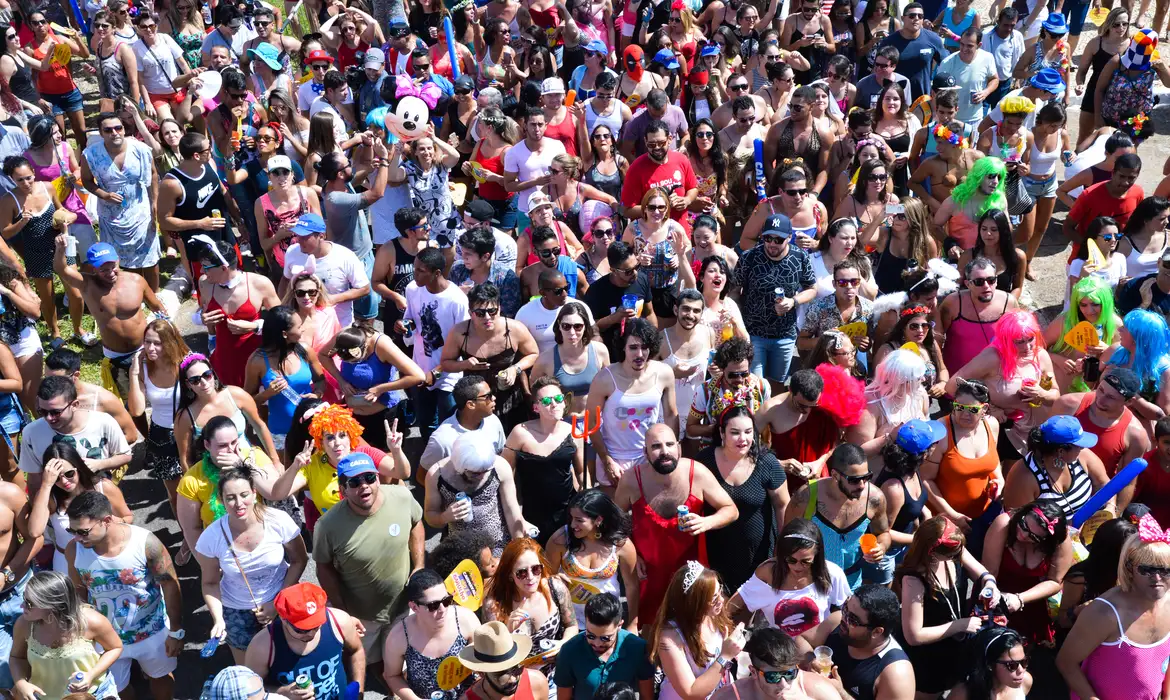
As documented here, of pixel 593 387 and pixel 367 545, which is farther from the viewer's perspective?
pixel 593 387

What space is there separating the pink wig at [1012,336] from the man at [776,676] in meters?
2.84

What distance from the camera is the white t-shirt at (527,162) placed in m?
9.02

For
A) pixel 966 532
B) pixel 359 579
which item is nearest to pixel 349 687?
pixel 359 579

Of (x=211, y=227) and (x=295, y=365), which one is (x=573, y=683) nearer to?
(x=295, y=365)

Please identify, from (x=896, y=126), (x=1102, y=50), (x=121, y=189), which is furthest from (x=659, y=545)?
(x=1102, y=50)

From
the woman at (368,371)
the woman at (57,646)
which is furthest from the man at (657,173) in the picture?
the woman at (57,646)

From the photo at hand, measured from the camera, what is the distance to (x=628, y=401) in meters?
6.69

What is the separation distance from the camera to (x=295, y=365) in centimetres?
707

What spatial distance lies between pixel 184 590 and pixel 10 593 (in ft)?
3.58

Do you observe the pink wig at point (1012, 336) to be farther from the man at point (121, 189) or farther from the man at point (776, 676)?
the man at point (121, 189)

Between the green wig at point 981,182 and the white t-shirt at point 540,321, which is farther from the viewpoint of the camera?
the green wig at point 981,182

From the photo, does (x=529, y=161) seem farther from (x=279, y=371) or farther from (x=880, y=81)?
(x=880, y=81)

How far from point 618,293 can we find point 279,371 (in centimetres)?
217

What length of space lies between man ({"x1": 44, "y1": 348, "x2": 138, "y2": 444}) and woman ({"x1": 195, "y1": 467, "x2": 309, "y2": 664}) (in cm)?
139
